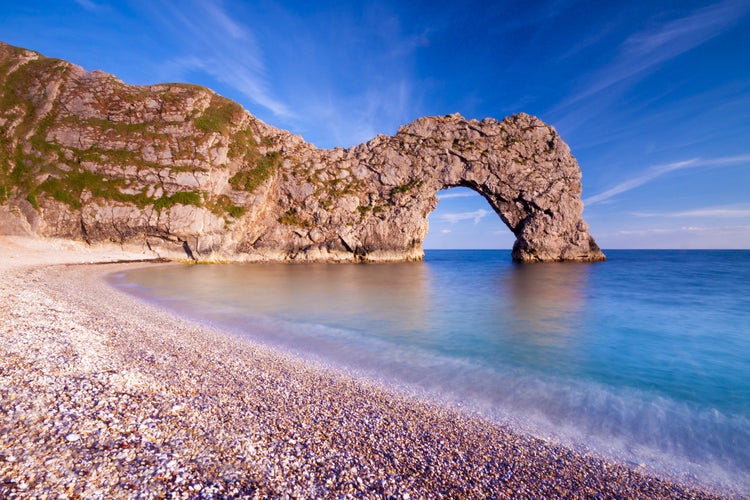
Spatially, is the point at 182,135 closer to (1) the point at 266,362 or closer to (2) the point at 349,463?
(1) the point at 266,362

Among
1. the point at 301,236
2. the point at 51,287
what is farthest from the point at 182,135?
the point at 51,287

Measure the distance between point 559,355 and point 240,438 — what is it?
9623mm

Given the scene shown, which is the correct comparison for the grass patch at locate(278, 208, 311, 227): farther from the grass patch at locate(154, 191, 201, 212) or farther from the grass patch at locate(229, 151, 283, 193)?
the grass patch at locate(154, 191, 201, 212)

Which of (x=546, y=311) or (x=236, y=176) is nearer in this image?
(x=546, y=311)

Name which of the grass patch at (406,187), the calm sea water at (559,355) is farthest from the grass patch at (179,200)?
the grass patch at (406,187)

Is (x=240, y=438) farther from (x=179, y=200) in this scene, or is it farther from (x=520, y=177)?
(x=520, y=177)

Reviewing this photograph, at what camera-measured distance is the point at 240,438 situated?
14.1 ft

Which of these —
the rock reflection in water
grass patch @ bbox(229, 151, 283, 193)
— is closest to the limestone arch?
grass patch @ bbox(229, 151, 283, 193)

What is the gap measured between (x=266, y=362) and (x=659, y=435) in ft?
26.9

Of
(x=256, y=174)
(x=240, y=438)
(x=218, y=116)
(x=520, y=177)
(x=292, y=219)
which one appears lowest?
(x=240, y=438)

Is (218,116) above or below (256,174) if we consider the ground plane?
above

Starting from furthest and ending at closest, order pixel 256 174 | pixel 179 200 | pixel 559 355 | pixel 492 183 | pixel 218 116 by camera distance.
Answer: pixel 492 183 → pixel 218 116 → pixel 256 174 → pixel 179 200 → pixel 559 355

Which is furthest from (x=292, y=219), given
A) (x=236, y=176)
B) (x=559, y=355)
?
(x=559, y=355)

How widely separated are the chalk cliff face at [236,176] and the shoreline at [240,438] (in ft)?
151
